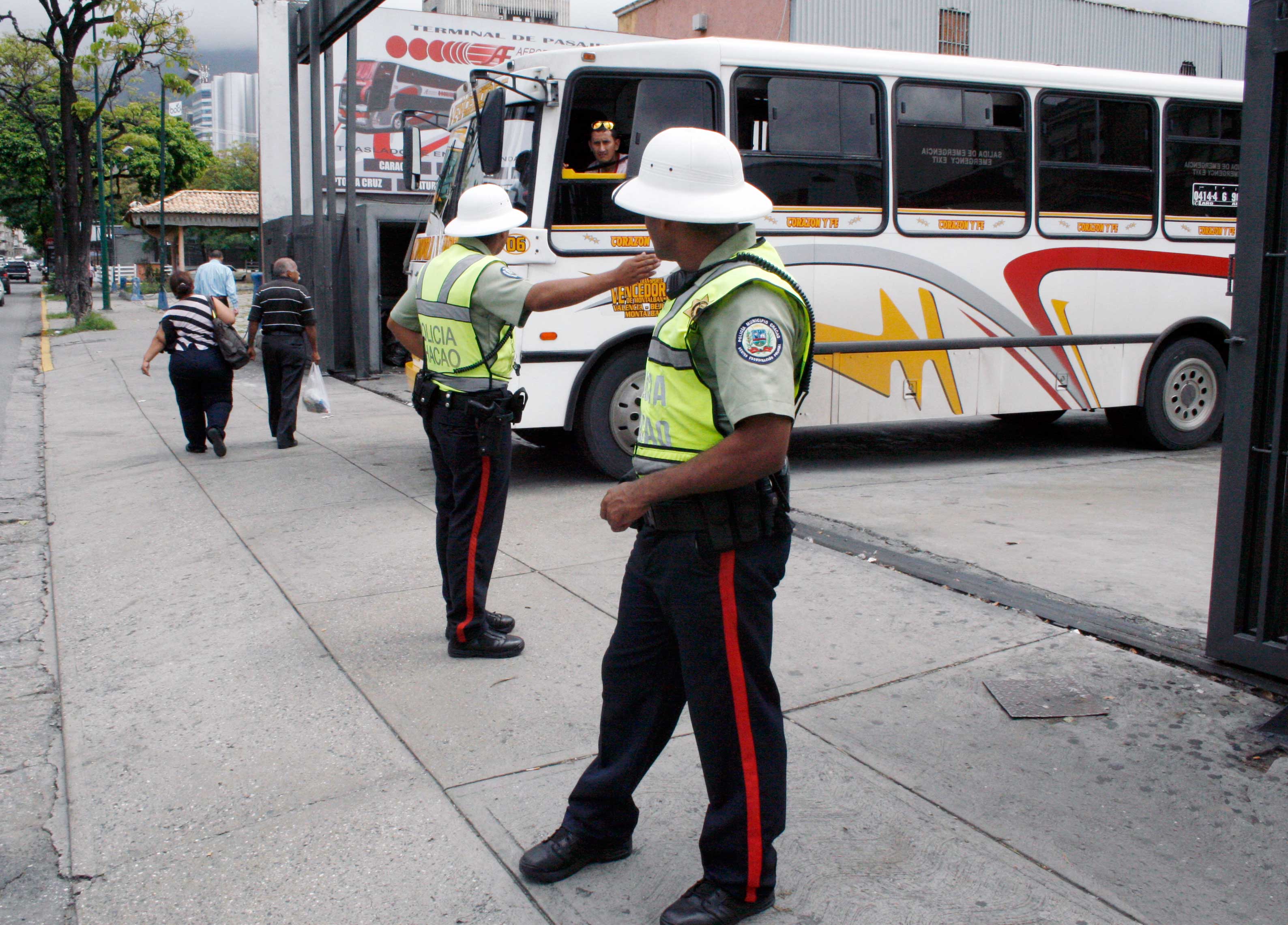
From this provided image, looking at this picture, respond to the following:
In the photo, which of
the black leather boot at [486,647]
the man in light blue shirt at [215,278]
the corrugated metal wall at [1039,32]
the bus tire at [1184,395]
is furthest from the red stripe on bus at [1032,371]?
the corrugated metal wall at [1039,32]

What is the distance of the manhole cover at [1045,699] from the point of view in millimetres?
3961

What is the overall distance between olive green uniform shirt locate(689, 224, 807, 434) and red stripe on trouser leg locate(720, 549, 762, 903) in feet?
1.14

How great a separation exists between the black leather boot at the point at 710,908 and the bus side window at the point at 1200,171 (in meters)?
8.31

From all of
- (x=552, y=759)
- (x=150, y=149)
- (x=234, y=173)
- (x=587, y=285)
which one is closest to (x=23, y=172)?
(x=150, y=149)

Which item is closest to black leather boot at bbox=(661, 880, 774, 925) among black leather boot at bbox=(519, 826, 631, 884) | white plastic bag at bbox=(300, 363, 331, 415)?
black leather boot at bbox=(519, 826, 631, 884)

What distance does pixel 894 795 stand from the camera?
3381 mm

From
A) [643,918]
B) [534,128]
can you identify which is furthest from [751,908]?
[534,128]

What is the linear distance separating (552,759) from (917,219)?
6089 millimetres

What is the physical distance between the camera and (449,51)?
21.0m

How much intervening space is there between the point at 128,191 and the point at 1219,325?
69.9m

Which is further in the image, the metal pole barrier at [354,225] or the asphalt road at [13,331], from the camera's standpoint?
the metal pole barrier at [354,225]

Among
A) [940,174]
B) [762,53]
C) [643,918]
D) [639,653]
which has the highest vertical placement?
[762,53]

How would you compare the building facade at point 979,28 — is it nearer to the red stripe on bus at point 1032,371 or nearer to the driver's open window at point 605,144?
the red stripe on bus at point 1032,371

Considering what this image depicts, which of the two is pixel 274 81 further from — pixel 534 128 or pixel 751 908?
pixel 751 908
